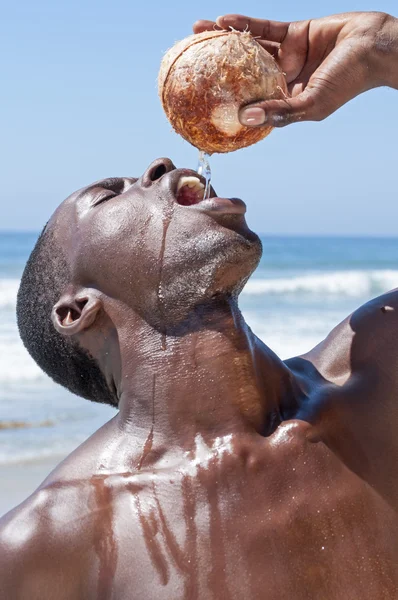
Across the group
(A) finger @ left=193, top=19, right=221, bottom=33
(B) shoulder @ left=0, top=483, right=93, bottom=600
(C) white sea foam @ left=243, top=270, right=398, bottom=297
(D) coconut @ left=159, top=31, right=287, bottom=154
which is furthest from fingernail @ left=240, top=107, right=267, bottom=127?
(C) white sea foam @ left=243, top=270, right=398, bottom=297

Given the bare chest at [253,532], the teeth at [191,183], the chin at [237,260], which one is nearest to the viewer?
the bare chest at [253,532]

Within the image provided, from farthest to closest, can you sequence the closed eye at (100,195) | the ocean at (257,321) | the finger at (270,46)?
the ocean at (257,321) < the finger at (270,46) < the closed eye at (100,195)

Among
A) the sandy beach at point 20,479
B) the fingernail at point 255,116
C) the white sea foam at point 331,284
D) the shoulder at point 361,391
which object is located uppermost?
the fingernail at point 255,116

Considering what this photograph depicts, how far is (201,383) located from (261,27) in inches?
57.4

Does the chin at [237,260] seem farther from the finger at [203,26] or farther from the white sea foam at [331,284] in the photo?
the white sea foam at [331,284]

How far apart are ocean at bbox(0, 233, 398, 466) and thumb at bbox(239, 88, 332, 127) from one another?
4545 mm

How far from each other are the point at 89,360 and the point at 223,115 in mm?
983

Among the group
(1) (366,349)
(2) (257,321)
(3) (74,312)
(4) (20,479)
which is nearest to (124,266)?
(3) (74,312)

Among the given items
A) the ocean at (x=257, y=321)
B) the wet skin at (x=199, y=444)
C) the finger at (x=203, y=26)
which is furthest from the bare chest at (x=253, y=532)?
the ocean at (x=257, y=321)

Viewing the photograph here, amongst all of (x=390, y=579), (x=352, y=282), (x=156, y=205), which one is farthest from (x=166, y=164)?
(x=352, y=282)

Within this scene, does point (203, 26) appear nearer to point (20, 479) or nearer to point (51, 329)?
point (51, 329)

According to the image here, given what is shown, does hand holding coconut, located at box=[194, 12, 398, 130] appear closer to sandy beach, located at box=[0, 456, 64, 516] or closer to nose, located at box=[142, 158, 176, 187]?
nose, located at box=[142, 158, 176, 187]

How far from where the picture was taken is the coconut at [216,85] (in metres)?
3.07

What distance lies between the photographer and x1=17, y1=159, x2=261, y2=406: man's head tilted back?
295cm
